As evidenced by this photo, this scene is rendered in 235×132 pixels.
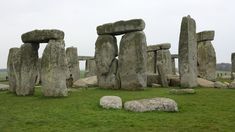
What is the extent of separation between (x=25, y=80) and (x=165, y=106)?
314 inches

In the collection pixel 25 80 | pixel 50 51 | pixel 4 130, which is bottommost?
pixel 4 130

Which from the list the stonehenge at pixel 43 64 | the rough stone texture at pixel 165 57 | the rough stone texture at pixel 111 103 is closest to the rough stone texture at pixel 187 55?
the stonehenge at pixel 43 64

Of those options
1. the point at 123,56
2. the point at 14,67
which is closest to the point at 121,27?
the point at 123,56

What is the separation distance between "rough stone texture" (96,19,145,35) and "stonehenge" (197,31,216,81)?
7.58 m

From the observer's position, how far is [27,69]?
54.2 feet

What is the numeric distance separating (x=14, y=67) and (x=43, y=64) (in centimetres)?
236

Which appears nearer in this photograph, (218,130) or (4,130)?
(218,130)

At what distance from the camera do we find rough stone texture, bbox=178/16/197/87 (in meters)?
19.2

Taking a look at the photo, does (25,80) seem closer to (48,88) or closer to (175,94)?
(48,88)

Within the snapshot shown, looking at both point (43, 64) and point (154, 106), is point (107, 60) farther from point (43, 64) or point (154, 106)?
point (154, 106)

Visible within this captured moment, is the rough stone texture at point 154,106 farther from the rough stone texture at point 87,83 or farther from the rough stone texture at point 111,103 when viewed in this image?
the rough stone texture at point 87,83

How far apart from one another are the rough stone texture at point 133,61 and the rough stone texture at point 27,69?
4.72m

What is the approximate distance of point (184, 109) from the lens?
11430mm

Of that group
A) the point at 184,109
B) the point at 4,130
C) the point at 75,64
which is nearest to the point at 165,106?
the point at 184,109
